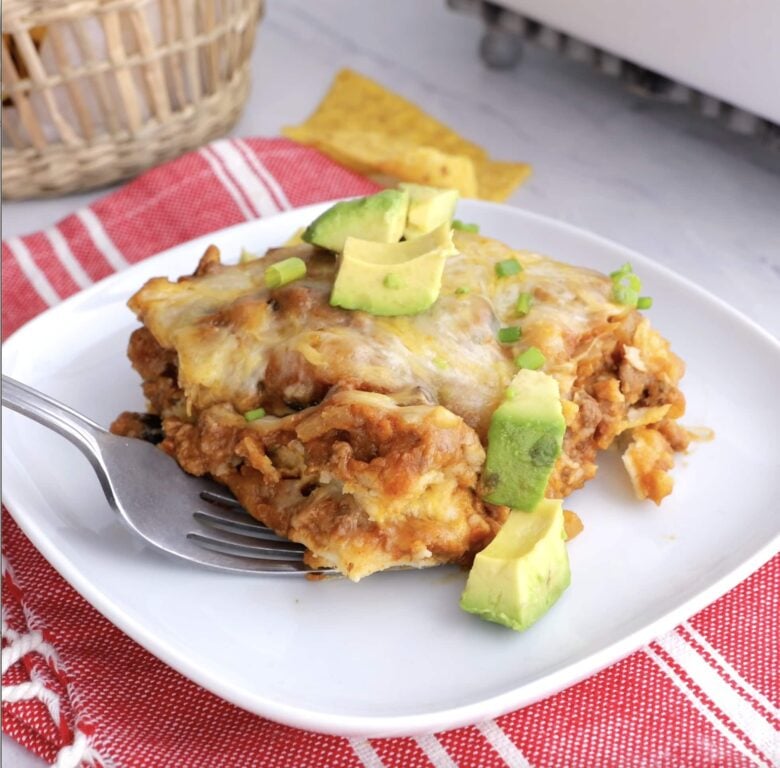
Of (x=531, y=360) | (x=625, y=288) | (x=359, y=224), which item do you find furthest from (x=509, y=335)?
(x=359, y=224)

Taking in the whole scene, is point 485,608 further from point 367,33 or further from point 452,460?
point 367,33

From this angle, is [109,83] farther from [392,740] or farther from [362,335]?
[392,740]

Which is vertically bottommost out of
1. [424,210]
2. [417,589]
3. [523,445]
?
[417,589]

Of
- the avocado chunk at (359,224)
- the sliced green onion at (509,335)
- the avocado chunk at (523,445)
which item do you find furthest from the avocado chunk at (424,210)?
the avocado chunk at (523,445)

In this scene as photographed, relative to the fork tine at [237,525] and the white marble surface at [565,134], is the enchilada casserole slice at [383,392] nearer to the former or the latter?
the fork tine at [237,525]

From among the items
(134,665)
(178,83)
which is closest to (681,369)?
(134,665)
